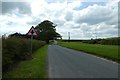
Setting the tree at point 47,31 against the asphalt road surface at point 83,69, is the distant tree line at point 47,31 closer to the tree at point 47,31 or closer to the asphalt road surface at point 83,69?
the tree at point 47,31

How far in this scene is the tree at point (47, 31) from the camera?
138m

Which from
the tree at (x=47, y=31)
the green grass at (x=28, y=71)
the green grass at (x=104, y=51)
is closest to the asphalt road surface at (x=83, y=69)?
the green grass at (x=28, y=71)

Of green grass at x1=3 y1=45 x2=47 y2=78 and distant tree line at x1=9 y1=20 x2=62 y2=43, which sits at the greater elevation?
distant tree line at x1=9 y1=20 x2=62 y2=43

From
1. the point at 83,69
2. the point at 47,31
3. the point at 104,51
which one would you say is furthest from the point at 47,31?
the point at 83,69

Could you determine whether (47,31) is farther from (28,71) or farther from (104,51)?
(28,71)

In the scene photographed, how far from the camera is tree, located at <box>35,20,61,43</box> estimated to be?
13825 centimetres

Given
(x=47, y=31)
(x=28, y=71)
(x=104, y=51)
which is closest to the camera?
(x=28, y=71)

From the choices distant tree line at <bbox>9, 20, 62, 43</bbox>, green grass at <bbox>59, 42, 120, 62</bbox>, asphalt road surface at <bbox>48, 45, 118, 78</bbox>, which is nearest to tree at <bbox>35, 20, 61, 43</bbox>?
distant tree line at <bbox>9, 20, 62, 43</bbox>

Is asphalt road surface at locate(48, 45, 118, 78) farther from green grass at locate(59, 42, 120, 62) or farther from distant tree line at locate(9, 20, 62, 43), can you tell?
distant tree line at locate(9, 20, 62, 43)

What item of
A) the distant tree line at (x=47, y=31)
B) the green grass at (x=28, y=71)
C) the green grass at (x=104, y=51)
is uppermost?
the distant tree line at (x=47, y=31)

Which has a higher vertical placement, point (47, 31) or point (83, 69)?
point (47, 31)

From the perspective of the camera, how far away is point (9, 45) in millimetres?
14789

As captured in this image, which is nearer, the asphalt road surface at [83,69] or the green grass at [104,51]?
the asphalt road surface at [83,69]

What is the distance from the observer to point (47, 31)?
465 ft
